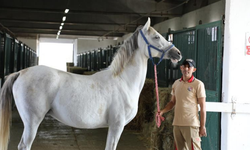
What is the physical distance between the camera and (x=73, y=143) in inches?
179

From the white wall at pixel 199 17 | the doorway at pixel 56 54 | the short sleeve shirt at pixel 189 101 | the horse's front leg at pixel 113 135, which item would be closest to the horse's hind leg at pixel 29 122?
the horse's front leg at pixel 113 135

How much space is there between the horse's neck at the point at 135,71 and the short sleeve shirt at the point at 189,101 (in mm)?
386

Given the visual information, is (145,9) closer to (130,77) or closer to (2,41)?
(2,41)

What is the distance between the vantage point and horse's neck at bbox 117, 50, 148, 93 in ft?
8.69

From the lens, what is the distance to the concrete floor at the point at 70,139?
4.34 metres

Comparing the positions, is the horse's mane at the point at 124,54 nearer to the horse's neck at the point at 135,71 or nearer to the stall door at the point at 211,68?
the horse's neck at the point at 135,71

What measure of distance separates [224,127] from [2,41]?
5.03 metres

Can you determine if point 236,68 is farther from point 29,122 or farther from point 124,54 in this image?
point 29,122

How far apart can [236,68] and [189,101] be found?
67cm

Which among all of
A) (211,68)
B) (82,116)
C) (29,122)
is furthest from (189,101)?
(29,122)

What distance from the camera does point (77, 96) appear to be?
2492 millimetres

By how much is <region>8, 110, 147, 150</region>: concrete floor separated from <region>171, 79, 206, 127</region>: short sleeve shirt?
83.3 inches

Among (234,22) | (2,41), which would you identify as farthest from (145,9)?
(234,22)

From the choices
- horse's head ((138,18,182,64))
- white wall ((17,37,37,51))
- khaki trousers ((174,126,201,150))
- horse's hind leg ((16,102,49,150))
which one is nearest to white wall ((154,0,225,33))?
horse's head ((138,18,182,64))
